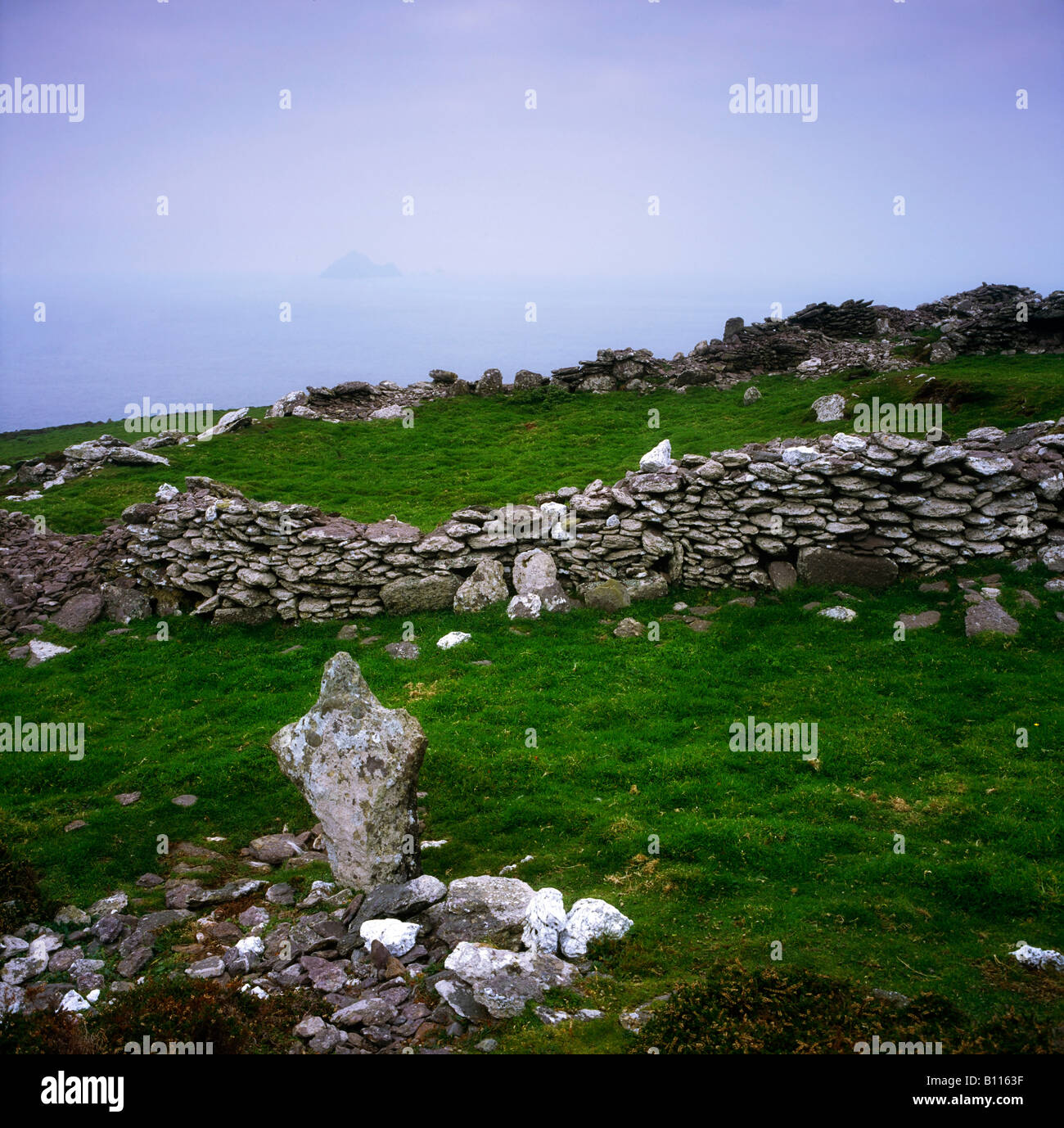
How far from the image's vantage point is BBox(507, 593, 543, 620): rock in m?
17.6

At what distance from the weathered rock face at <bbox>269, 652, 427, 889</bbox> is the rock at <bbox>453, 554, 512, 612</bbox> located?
8438 millimetres

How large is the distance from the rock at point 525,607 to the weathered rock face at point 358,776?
7.97 metres

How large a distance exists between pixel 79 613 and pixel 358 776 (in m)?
13.2

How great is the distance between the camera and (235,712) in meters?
14.9

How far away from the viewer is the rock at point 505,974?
706cm

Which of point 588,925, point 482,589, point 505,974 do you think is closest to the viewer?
point 505,974

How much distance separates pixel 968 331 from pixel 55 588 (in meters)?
35.1

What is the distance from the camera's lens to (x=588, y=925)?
8086 mm

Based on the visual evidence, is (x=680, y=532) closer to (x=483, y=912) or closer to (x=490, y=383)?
(x=483, y=912)

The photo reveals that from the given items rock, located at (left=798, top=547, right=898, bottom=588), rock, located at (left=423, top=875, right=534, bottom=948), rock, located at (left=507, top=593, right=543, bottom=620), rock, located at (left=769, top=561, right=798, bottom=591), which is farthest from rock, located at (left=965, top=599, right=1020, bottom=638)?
rock, located at (left=423, top=875, right=534, bottom=948)

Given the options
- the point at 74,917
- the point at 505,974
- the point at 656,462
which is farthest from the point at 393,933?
the point at 656,462

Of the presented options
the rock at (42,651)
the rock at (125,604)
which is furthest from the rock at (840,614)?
the rock at (42,651)
